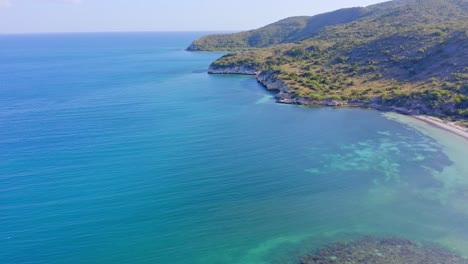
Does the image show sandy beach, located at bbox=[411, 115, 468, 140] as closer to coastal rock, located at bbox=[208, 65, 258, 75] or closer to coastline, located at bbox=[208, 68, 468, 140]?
coastline, located at bbox=[208, 68, 468, 140]

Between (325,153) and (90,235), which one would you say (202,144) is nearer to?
(325,153)

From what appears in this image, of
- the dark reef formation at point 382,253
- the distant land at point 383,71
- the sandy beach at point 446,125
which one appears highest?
the distant land at point 383,71

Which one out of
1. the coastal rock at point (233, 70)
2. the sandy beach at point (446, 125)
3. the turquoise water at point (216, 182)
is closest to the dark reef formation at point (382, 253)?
the turquoise water at point (216, 182)

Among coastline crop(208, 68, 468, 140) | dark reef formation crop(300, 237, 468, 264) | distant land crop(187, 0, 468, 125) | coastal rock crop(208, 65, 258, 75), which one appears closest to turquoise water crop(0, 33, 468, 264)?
dark reef formation crop(300, 237, 468, 264)

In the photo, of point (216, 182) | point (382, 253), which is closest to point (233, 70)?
point (216, 182)

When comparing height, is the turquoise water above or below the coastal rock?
below

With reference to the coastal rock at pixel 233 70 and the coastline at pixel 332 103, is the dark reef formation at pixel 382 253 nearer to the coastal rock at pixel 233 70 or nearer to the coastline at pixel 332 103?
the coastline at pixel 332 103
